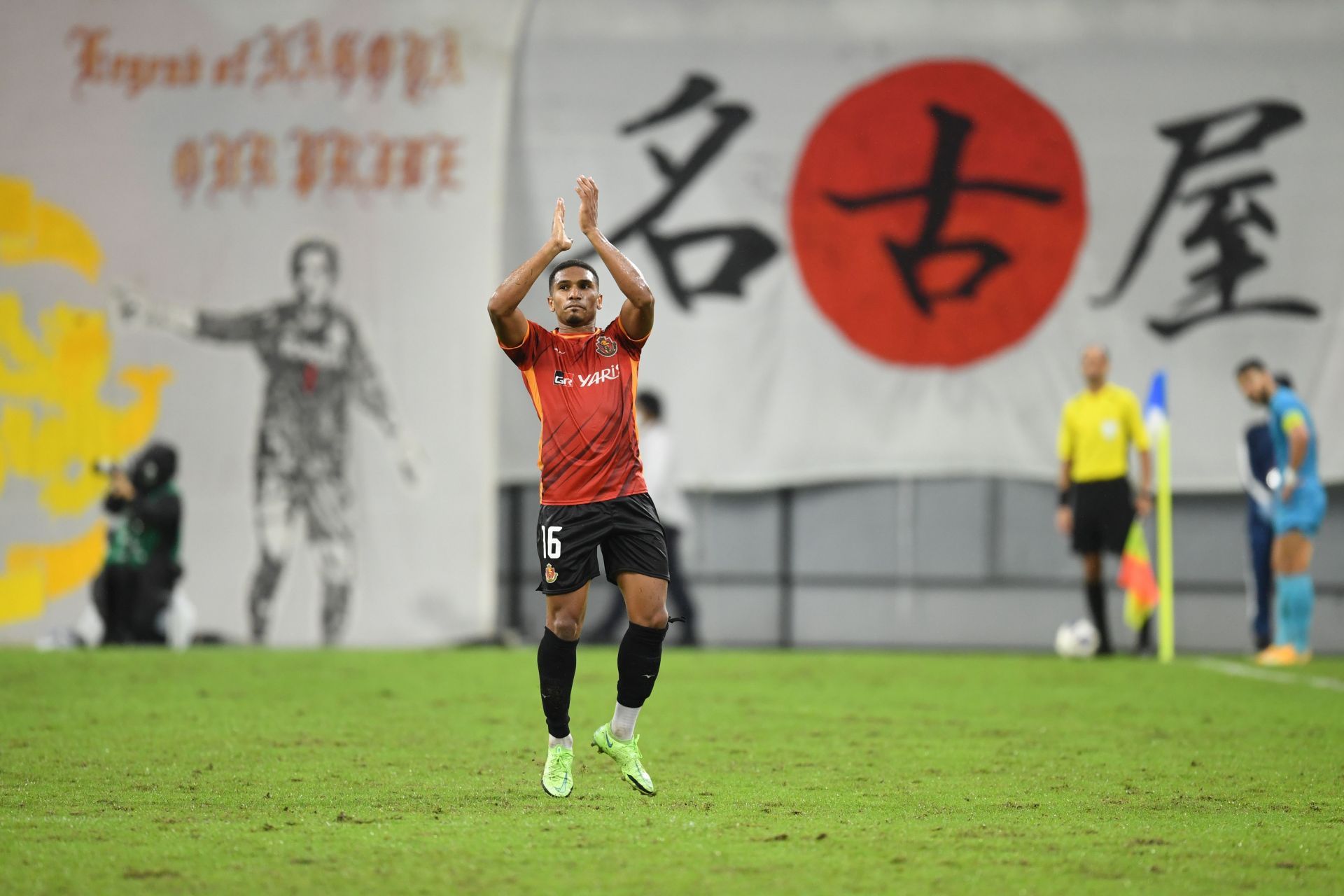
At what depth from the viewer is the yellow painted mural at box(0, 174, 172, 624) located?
47.6 feet

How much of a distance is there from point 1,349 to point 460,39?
15.9 feet

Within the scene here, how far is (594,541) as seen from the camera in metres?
5.56

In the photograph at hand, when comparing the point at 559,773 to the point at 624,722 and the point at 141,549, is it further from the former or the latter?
the point at 141,549

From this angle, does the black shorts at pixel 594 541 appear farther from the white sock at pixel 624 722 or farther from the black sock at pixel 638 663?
the white sock at pixel 624 722

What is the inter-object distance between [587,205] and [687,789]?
1969 mm

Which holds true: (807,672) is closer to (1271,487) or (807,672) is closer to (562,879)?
(1271,487)

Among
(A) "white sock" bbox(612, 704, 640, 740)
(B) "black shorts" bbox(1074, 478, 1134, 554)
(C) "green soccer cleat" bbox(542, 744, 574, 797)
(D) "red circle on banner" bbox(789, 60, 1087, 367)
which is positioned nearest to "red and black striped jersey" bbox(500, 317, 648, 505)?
(A) "white sock" bbox(612, 704, 640, 740)

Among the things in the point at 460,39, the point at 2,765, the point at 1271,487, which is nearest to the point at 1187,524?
the point at 1271,487

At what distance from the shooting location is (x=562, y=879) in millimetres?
3893

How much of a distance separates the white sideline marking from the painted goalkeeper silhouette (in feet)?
22.2

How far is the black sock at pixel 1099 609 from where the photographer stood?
484 inches

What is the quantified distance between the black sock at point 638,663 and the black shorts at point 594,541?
0.20 m

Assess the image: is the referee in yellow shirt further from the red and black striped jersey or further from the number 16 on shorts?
the number 16 on shorts

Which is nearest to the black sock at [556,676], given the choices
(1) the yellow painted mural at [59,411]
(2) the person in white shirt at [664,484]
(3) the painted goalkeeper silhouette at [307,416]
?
(2) the person in white shirt at [664,484]
